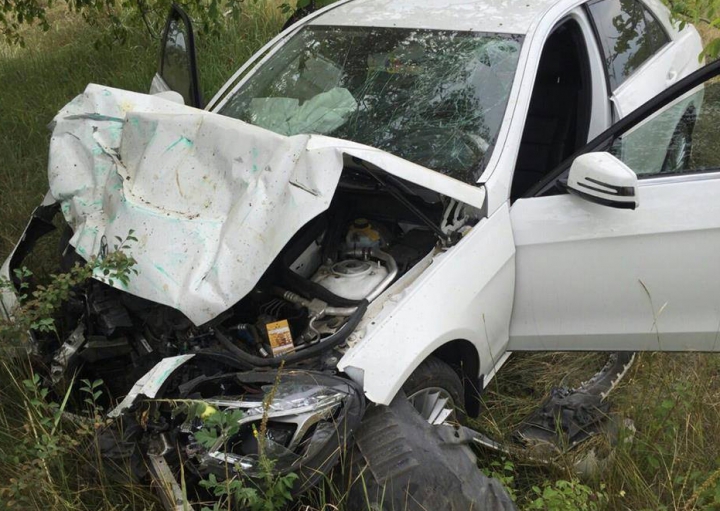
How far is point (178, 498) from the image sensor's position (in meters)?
1.92

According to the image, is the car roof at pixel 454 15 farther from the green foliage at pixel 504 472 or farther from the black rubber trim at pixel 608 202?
the green foliage at pixel 504 472

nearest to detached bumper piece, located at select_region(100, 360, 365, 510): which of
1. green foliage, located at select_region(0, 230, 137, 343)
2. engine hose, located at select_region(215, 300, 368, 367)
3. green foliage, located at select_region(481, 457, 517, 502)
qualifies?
engine hose, located at select_region(215, 300, 368, 367)

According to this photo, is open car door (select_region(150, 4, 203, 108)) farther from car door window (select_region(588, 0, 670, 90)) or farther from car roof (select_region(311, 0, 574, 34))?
car door window (select_region(588, 0, 670, 90))

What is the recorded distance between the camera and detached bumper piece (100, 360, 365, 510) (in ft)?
6.10

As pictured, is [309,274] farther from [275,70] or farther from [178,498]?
[275,70]

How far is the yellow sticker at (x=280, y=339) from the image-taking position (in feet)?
7.52

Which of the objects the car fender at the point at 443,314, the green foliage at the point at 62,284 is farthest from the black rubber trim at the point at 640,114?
the green foliage at the point at 62,284

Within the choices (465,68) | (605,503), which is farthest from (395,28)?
(605,503)

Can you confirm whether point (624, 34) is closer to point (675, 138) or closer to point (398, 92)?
point (675, 138)

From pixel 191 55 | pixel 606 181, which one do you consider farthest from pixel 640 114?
pixel 191 55

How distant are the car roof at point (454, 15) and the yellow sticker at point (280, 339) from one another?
5.25 ft

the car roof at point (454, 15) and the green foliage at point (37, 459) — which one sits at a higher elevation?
the car roof at point (454, 15)

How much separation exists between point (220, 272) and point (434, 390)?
0.83 m

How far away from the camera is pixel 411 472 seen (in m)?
1.99
